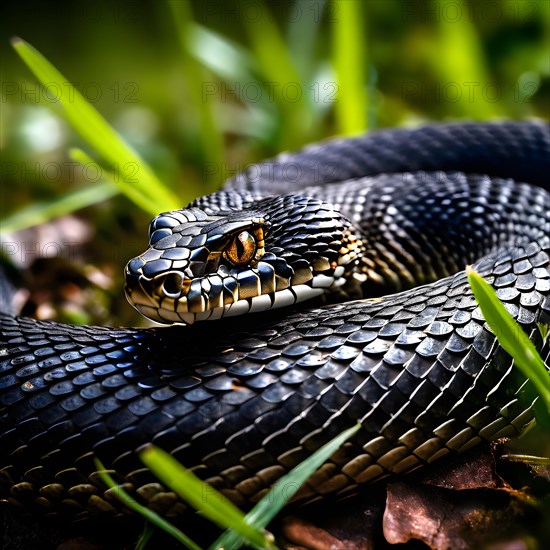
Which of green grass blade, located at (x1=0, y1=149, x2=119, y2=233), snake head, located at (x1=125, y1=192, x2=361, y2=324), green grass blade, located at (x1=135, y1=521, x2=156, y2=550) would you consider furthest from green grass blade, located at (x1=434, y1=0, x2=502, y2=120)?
green grass blade, located at (x1=135, y1=521, x2=156, y2=550)

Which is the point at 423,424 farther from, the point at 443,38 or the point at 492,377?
the point at 443,38

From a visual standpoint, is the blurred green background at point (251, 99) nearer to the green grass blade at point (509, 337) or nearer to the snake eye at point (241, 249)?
the snake eye at point (241, 249)

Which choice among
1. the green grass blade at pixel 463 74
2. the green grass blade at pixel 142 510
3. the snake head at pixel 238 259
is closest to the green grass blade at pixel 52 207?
the snake head at pixel 238 259

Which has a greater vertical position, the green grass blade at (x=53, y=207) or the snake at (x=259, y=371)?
the green grass blade at (x=53, y=207)

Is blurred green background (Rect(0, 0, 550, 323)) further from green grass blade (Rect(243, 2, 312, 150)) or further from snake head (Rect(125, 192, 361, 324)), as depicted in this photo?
snake head (Rect(125, 192, 361, 324))

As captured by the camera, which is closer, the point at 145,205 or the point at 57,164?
the point at 145,205

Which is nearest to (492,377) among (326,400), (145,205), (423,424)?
(423,424)

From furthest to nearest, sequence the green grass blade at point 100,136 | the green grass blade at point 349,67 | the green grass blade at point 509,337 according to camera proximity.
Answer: the green grass blade at point 349,67 → the green grass blade at point 100,136 → the green grass blade at point 509,337
